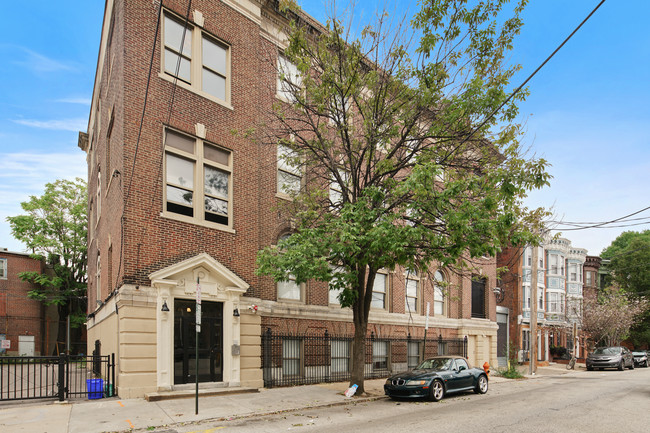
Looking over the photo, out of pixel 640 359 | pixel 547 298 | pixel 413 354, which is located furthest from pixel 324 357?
pixel 547 298

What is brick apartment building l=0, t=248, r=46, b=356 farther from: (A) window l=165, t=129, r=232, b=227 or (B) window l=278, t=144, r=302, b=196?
(A) window l=165, t=129, r=232, b=227

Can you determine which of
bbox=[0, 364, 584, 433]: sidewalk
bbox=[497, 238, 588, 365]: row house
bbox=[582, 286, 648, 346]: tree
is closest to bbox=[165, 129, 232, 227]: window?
bbox=[0, 364, 584, 433]: sidewalk

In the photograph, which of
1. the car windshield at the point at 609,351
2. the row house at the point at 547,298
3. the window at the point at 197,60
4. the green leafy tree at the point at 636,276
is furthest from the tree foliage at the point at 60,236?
the green leafy tree at the point at 636,276

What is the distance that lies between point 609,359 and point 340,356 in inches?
916

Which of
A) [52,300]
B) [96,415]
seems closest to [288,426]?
[96,415]

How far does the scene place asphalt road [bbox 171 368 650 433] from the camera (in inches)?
377

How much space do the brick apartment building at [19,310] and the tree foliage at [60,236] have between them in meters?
0.83

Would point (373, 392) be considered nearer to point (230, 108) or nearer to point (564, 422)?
point (564, 422)

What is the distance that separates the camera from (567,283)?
1971 inches

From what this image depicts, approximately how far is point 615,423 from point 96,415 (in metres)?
11.5

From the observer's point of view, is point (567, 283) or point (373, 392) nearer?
point (373, 392)

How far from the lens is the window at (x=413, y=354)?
23.1 m

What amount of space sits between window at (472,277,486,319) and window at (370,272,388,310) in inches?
341

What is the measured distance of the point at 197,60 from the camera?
1545cm
